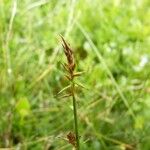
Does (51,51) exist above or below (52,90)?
above

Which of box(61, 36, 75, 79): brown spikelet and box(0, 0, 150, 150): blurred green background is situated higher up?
box(0, 0, 150, 150): blurred green background

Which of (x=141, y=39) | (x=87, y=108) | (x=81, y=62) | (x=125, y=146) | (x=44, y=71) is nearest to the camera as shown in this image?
(x=125, y=146)

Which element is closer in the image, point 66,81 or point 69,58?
point 69,58

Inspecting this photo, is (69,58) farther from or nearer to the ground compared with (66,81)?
nearer to the ground

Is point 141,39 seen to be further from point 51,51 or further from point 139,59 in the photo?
point 51,51

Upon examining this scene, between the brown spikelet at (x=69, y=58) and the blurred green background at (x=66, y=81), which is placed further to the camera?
the blurred green background at (x=66, y=81)

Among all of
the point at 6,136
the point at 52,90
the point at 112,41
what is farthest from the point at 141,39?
the point at 6,136

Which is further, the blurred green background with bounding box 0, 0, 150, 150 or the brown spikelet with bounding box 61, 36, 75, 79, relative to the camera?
the blurred green background with bounding box 0, 0, 150, 150

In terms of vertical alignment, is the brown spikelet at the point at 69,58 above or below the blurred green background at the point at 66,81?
below
